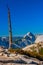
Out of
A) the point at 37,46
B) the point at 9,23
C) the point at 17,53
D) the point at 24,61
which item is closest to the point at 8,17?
the point at 9,23

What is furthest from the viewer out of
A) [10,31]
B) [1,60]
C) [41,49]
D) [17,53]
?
[10,31]

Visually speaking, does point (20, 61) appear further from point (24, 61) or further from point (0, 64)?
point (0, 64)

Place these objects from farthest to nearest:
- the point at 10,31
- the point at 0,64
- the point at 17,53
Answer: the point at 10,31 → the point at 17,53 → the point at 0,64

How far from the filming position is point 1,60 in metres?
27.8

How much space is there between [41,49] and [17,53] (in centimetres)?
1212

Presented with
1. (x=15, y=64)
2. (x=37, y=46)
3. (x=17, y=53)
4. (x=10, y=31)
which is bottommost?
(x=15, y=64)

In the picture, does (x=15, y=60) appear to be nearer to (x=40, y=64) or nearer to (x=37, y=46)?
(x=40, y=64)

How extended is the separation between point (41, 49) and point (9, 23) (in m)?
12.3

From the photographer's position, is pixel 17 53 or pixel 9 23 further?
pixel 9 23

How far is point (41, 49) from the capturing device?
4588cm

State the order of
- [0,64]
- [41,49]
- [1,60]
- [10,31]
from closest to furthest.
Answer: [0,64] < [1,60] < [41,49] < [10,31]

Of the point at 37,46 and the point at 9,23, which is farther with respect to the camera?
the point at 9,23

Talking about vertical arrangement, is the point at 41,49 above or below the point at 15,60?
above

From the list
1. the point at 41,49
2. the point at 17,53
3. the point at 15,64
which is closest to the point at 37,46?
the point at 41,49
